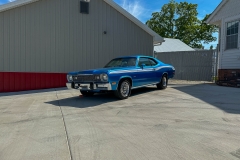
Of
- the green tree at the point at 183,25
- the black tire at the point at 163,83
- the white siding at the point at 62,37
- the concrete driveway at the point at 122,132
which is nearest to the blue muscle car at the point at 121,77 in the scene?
the black tire at the point at 163,83

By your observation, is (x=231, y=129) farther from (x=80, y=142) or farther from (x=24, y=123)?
(x=24, y=123)

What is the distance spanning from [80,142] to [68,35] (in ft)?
26.5

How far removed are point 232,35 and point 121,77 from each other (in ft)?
26.0

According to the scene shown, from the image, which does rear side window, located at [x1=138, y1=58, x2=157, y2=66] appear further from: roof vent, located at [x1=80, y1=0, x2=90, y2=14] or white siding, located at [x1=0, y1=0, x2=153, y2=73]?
roof vent, located at [x1=80, y1=0, x2=90, y2=14]

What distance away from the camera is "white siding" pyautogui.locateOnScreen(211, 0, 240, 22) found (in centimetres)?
1097

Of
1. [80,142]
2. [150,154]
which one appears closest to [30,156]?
[80,142]

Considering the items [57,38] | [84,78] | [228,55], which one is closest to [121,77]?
[84,78]

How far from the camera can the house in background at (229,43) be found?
10.9m

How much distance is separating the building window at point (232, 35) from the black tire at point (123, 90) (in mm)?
7330

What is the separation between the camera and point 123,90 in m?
6.96

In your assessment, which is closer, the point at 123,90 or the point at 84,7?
the point at 123,90

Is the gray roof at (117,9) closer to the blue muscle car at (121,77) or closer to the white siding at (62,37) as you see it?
the white siding at (62,37)

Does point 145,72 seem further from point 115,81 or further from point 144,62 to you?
point 115,81

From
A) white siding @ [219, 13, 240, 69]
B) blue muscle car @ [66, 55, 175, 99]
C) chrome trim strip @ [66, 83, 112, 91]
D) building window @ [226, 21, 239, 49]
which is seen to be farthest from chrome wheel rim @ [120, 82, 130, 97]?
building window @ [226, 21, 239, 49]
